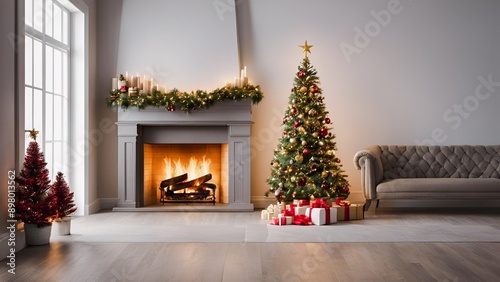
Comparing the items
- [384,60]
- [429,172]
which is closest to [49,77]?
[384,60]

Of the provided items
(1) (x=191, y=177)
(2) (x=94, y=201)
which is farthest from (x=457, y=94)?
(2) (x=94, y=201)

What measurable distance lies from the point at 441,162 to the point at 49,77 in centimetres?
503

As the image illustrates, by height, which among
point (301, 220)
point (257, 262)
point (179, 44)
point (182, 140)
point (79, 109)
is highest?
point (179, 44)

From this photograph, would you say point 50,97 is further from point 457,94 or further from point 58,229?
point 457,94

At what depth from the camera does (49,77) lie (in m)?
6.98

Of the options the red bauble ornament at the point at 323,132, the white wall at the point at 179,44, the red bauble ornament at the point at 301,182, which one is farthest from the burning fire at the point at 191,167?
the red bauble ornament at the point at 323,132

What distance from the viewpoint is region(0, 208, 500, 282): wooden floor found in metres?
4.24

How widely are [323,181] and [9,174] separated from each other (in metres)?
3.77

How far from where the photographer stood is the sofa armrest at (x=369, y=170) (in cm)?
764

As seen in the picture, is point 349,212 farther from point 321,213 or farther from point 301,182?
point 301,182

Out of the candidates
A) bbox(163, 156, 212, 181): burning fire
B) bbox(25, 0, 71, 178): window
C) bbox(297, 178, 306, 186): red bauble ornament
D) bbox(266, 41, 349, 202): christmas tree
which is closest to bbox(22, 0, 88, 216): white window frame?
bbox(25, 0, 71, 178): window

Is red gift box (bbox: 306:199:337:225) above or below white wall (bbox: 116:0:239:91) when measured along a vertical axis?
below

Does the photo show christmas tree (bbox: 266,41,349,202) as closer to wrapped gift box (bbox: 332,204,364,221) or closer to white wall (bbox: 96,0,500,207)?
wrapped gift box (bbox: 332,204,364,221)

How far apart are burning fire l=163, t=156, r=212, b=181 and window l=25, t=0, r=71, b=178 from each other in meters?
1.60
